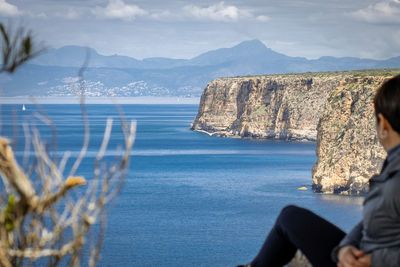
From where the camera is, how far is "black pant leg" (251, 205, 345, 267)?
3619 millimetres

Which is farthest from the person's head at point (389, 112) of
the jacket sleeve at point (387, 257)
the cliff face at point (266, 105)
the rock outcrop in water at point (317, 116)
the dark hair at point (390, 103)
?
the cliff face at point (266, 105)

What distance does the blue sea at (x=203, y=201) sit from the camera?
42.3 m

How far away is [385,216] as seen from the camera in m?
2.92

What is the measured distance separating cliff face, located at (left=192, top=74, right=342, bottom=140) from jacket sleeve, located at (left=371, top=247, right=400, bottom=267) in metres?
108

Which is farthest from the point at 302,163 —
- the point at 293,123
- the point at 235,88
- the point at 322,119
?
the point at 235,88

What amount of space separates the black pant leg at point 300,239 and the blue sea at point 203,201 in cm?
136

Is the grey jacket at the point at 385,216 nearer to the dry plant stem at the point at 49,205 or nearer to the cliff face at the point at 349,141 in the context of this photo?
the dry plant stem at the point at 49,205

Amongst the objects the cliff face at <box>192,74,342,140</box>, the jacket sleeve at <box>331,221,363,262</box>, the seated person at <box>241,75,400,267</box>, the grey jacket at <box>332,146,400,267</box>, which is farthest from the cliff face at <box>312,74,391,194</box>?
the grey jacket at <box>332,146,400,267</box>

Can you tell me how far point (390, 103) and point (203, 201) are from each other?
57657 mm

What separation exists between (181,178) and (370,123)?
17.5m

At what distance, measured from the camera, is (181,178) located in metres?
75.2

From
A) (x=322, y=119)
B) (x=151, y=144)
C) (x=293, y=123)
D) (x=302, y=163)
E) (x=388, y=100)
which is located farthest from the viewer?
(x=293, y=123)

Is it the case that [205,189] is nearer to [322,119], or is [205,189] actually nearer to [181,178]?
[181,178]

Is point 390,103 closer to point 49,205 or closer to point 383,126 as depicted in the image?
point 383,126
